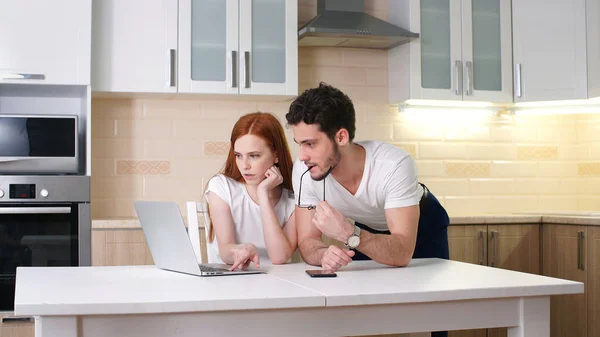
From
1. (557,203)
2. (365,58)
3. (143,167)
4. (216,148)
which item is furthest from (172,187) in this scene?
(557,203)

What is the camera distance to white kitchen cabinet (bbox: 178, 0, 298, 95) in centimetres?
399

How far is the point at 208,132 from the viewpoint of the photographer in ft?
14.1

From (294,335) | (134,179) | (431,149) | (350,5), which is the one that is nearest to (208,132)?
(134,179)

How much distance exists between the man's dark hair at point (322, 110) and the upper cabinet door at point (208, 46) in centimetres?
149

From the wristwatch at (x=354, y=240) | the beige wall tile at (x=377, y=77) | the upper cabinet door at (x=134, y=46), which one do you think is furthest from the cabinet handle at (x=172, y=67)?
the wristwatch at (x=354, y=240)

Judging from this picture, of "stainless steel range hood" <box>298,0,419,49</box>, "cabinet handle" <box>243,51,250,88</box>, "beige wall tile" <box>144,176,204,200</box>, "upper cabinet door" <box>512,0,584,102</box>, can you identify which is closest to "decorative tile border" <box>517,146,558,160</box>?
"upper cabinet door" <box>512,0,584,102</box>

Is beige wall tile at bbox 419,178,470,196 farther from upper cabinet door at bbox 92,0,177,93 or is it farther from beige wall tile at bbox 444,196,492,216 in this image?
upper cabinet door at bbox 92,0,177,93

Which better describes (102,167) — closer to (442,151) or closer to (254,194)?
(254,194)

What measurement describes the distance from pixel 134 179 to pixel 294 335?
2.57 meters

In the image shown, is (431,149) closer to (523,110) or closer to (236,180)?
(523,110)

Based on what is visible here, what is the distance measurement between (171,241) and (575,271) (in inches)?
99.5

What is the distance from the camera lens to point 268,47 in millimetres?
4102

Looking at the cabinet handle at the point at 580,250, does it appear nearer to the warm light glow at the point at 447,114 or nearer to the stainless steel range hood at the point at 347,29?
the warm light glow at the point at 447,114

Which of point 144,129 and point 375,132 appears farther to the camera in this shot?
point 375,132
